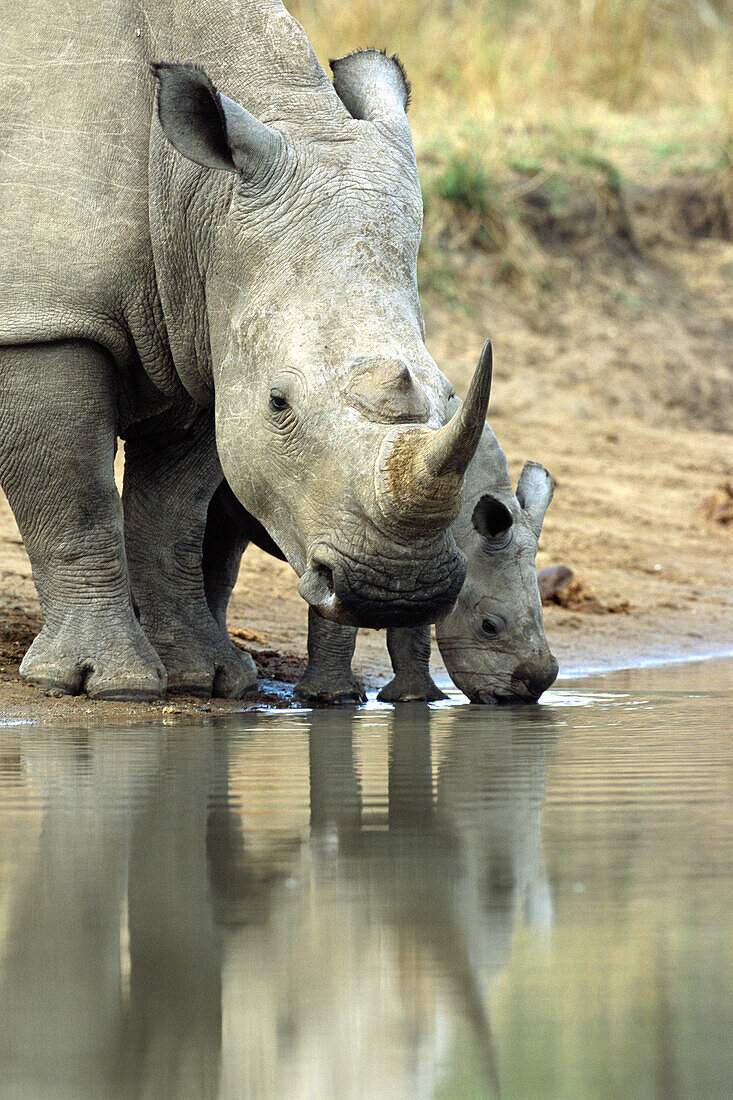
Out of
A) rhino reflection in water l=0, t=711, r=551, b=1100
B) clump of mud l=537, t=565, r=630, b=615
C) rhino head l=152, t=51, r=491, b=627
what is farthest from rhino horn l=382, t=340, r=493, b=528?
clump of mud l=537, t=565, r=630, b=615

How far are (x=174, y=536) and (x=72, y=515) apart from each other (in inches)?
27.7

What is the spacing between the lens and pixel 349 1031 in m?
1.93

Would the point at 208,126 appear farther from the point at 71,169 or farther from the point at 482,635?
the point at 482,635

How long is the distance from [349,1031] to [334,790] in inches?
64.1

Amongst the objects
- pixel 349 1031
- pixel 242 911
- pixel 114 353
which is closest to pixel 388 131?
pixel 114 353

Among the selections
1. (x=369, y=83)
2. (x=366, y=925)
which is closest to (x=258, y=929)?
(x=366, y=925)

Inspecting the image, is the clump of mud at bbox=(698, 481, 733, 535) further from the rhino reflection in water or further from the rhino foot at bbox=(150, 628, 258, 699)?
the rhino reflection in water

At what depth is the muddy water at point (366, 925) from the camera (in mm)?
1849

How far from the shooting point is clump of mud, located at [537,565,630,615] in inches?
331

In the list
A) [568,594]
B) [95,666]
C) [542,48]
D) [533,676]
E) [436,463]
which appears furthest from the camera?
[542,48]

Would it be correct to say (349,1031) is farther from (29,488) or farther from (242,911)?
(29,488)

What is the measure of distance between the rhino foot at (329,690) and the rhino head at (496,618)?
1.13 ft

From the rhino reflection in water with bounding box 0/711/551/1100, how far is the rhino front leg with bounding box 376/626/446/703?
80.2 inches

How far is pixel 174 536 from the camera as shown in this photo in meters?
6.08
